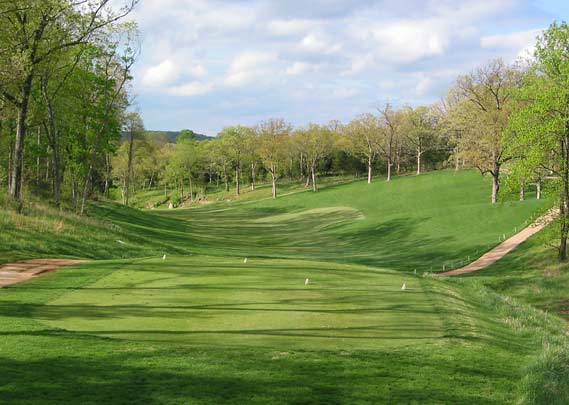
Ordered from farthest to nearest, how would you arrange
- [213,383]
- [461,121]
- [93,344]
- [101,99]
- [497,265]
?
[461,121] → [101,99] → [497,265] → [93,344] → [213,383]

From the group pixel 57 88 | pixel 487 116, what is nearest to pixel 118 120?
pixel 57 88

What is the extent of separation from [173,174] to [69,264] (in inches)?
4618

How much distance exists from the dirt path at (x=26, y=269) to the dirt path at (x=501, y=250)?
86.1 feet

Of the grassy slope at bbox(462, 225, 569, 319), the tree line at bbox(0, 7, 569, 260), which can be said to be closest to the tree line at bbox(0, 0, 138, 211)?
the tree line at bbox(0, 7, 569, 260)

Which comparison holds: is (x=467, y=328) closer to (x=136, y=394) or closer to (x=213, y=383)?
(x=213, y=383)

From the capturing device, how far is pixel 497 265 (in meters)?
41.2

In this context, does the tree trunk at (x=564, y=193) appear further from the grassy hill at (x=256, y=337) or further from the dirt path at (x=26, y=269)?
the dirt path at (x=26, y=269)

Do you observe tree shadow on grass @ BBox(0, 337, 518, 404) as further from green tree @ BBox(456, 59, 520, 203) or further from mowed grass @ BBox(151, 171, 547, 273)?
green tree @ BBox(456, 59, 520, 203)

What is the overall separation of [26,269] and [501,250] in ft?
120

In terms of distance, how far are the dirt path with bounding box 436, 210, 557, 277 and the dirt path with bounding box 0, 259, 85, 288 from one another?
2624 cm

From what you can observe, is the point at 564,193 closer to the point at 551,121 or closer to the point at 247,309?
the point at 551,121

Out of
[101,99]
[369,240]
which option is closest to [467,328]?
→ [101,99]

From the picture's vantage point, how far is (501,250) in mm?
45406

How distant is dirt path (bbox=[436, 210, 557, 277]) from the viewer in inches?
1593
